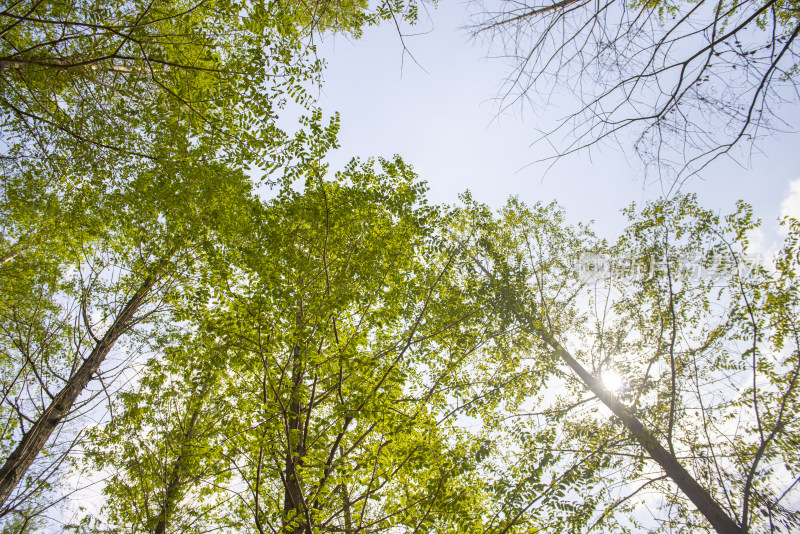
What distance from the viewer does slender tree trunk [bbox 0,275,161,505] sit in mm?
4145

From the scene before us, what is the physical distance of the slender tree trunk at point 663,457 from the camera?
498 cm

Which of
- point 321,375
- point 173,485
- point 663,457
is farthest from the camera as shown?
point 663,457

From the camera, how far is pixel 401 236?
510 centimetres

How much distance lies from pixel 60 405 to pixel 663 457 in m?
9.82

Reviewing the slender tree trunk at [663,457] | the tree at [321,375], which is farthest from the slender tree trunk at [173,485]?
the slender tree trunk at [663,457]

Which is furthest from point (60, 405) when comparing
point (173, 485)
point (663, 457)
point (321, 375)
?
point (663, 457)

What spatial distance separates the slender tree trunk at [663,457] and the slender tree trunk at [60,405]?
7.60m

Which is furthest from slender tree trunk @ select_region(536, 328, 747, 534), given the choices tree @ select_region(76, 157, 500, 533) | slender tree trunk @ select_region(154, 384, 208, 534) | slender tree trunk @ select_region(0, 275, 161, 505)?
slender tree trunk @ select_region(0, 275, 161, 505)

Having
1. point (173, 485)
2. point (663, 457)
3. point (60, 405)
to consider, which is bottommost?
point (173, 485)

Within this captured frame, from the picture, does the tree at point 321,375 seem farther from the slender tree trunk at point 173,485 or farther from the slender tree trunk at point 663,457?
the slender tree trunk at point 663,457

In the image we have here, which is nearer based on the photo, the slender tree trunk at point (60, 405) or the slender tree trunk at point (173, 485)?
the slender tree trunk at point (60, 405)

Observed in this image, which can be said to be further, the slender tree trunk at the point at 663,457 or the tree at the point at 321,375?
the slender tree trunk at the point at 663,457

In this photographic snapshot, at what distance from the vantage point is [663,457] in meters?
6.05

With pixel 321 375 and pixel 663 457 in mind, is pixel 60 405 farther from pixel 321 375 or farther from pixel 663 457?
pixel 663 457
